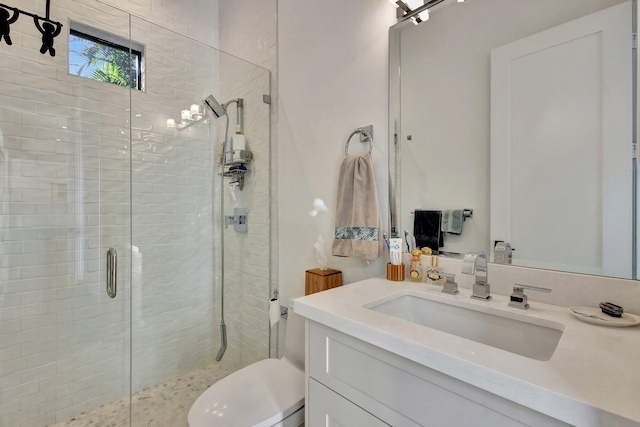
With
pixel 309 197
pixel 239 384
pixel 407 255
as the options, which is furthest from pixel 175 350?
pixel 407 255

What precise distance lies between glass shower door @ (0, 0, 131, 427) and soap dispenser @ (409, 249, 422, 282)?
1.72 m

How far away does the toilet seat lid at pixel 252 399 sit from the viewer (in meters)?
1.01

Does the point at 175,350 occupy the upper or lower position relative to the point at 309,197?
lower

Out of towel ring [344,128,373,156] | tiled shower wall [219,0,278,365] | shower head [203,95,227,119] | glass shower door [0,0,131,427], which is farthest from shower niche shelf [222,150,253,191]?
towel ring [344,128,373,156]

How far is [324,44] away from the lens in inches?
60.9

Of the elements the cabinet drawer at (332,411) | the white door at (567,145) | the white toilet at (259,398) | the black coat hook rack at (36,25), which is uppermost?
the black coat hook rack at (36,25)

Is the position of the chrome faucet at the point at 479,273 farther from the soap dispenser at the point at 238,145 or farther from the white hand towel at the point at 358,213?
the soap dispenser at the point at 238,145

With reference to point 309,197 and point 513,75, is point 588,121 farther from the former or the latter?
point 309,197

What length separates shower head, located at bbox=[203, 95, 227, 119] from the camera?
6.87ft

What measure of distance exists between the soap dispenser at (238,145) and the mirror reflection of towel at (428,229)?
1.28 m

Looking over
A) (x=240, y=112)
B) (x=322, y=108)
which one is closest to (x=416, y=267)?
(x=322, y=108)

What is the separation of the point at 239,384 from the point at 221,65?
6.82ft

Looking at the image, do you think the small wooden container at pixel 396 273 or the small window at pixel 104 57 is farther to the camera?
the small window at pixel 104 57

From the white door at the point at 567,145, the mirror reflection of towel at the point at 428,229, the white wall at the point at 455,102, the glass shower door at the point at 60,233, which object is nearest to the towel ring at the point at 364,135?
the white wall at the point at 455,102
